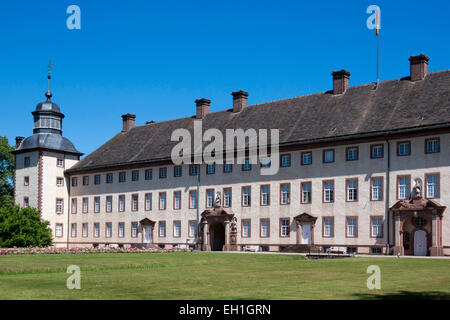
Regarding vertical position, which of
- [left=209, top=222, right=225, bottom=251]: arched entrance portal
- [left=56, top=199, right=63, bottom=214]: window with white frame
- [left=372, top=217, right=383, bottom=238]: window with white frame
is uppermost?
[left=56, top=199, right=63, bottom=214]: window with white frame

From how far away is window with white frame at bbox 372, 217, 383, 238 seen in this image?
43.6 m

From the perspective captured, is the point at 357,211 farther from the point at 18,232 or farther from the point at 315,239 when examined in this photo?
the point at 18,232

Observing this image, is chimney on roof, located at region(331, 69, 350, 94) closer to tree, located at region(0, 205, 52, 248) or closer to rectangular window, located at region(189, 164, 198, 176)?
rectangular window, located at region(189, 164, 198, 176)

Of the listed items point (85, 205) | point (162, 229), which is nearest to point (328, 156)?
point (162, 229)

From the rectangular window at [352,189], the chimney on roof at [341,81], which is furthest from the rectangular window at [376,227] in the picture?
the chimney on roof at [341,81]

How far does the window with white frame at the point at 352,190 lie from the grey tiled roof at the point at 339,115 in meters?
3.22

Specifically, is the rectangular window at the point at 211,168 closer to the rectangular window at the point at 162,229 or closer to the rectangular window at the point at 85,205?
the rectangular window at the point at 162,229

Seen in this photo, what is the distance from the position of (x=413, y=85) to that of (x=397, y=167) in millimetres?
7154

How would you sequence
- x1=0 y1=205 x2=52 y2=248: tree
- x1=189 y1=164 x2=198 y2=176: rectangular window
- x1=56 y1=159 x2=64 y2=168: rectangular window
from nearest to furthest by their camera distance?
1. x1=189 y1=164 x2=198 y2=176: rectangular window
2. x1=0 y1=205 x2=52 y2=248: tree
3. x1=56 y1=159 x2=64 y2=168: rectangular window

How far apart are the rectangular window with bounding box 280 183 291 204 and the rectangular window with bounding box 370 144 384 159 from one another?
717 cm

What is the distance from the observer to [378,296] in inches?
547

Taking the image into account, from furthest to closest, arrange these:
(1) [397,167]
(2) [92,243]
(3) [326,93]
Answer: (2) [92,243] → (3) [326,93] → (1) [397,167]

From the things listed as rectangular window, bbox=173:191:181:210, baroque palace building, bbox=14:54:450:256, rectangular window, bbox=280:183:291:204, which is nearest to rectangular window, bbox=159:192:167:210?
baroque palace building, bbox=14:54:450:256
